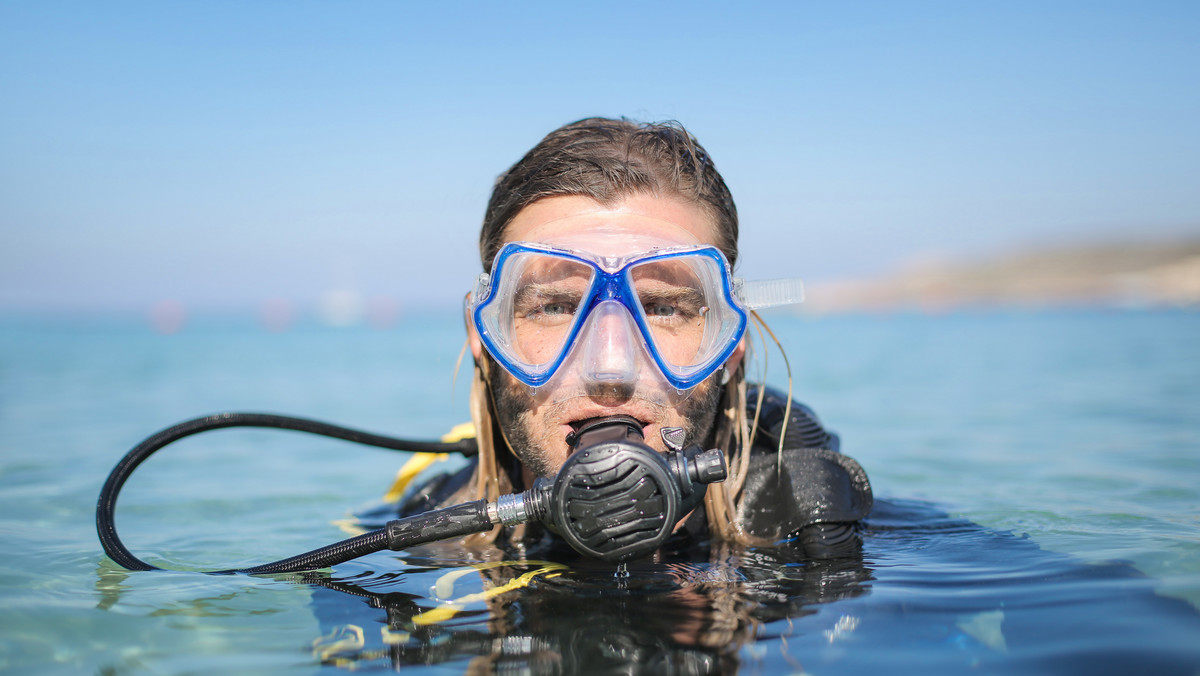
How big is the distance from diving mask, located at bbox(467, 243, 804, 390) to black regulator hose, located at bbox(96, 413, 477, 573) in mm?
553

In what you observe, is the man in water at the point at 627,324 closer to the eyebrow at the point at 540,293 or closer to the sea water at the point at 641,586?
the eyebrow at the point at 540,293

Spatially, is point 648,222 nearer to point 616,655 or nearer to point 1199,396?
point 616,655

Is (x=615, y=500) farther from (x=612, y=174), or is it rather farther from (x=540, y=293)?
(x=612, y=174)

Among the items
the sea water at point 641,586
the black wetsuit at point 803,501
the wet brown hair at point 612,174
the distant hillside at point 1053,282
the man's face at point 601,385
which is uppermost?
the distant hillside at point 1053,282

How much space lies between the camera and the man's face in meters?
2.02

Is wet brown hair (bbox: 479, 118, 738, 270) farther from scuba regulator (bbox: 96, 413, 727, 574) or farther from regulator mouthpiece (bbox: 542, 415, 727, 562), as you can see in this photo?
regulator mouthpiece (bbox: 542, 415, 727, 562)

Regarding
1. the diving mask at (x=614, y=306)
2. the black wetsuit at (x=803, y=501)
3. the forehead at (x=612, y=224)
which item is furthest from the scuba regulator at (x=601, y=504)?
the black wetsuit at (x=803, y=501)

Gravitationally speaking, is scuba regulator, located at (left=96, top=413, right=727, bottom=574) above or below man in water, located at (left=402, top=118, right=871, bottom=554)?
below

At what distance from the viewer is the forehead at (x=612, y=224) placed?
218 centimetres

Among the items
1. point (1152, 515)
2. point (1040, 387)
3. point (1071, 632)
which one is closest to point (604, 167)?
point (1071, 632)

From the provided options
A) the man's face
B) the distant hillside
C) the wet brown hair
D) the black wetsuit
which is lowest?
Answer: the black wetsuit

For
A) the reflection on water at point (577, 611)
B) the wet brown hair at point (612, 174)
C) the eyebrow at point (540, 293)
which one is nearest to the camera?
the reflection on water at point (577, 611)

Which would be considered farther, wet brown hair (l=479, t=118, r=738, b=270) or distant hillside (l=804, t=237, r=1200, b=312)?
distant hillside (l=804, t=237, r=1200, b=312)

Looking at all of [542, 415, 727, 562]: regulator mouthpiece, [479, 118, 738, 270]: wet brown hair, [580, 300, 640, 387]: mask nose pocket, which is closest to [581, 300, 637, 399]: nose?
[580, 300, 640, 387]: mask nose pocket
